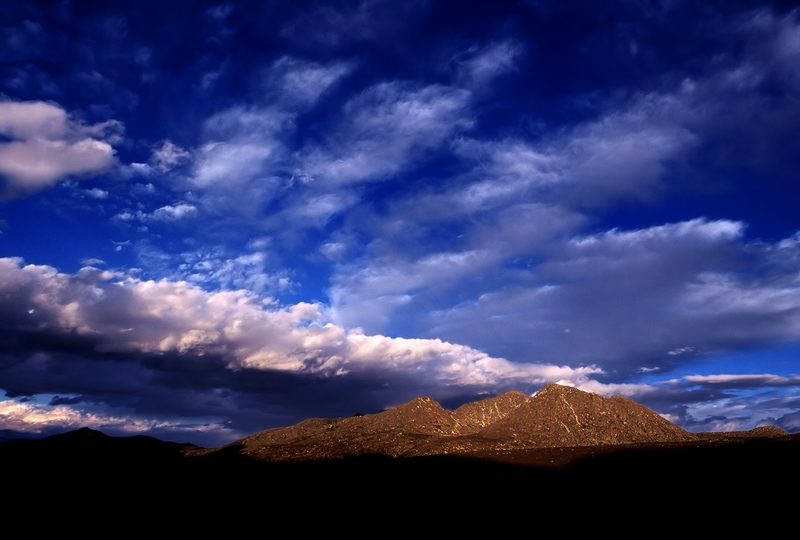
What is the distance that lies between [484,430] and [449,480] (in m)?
31.2

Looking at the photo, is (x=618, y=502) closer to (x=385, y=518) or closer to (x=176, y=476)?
(x=385, y=518)

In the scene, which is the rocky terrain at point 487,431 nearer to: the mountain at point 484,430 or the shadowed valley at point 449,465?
the mountain at point 484,430

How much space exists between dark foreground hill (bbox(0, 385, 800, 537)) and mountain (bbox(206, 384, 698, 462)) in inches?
10.7

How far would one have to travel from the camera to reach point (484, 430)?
65.8 meters

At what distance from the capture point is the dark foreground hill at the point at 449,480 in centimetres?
2398

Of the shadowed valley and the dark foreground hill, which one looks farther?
the shadowed valley

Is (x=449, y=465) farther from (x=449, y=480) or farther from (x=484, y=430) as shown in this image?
(x=484, y=430)

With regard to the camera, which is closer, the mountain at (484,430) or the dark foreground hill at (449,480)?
→ the dark foreground hill at (449,480)

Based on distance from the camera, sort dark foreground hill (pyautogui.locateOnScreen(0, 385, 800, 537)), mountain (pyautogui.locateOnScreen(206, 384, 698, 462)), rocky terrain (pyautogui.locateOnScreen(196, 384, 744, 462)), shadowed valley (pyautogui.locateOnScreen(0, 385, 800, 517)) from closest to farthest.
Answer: dark foreground hill (pyautogui.locateOnScreen(0, 385, 800, 537))
shadowed valley (pyautogui.locateOnScreen(0, 385, 800, 517))
rocky terrain (pyautogui.locateOnScreen(196, 384, 744, 462))
mountain (pyautogui.locateOnScreen(206, 384, 698, 462))

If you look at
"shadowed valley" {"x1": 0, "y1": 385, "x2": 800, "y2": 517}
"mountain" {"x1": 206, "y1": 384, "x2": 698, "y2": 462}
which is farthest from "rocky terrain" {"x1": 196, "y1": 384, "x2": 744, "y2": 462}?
"shadowed valley" {"x1": 0, "y1": 385, "x2": 800, "y2": 517}

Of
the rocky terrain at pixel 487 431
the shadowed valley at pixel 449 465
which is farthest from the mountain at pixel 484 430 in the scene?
the shadowed valley at pixel 449 465

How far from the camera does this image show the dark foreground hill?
24.0 meters

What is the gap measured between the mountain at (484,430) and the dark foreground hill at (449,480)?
27 cm

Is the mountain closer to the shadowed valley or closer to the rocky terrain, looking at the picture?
the rocky terrain
